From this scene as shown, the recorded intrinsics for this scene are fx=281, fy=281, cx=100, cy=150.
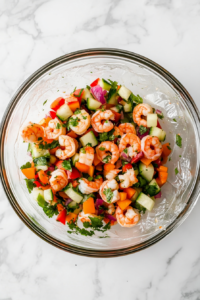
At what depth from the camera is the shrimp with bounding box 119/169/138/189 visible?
5.60ft

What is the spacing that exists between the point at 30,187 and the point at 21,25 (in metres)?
1.34

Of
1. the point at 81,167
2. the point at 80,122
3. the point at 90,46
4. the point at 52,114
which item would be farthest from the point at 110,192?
the point at 90,46

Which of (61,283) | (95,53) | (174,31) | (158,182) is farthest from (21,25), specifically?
(61,283)

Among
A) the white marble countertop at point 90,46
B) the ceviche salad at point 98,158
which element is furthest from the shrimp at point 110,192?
the white marble countertop at point 90,46

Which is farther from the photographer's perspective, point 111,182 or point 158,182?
point 158,182

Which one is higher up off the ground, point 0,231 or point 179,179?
point 179,179

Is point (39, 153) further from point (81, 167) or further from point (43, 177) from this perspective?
A: point (81, 167)

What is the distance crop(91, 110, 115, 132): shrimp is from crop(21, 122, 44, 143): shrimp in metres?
0.34

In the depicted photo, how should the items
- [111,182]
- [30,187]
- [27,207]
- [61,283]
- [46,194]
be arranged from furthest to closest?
[61,283] → [27,207] → [30,187] → [46,194] → [111,182]

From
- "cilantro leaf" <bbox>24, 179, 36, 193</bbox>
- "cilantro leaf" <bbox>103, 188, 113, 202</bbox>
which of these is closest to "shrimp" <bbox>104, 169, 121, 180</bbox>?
"cilantro leaf" <bbox>103, 188, 113, 202</bbox>

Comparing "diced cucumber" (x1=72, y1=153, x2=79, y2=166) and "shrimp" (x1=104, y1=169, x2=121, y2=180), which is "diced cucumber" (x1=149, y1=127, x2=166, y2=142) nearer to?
"shrimp" (x1=104, y1=169, x2=121, y2=180)

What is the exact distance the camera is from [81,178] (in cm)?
175

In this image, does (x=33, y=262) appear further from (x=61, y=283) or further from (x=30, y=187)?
(x=30, y=187)

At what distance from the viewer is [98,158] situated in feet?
5.91
